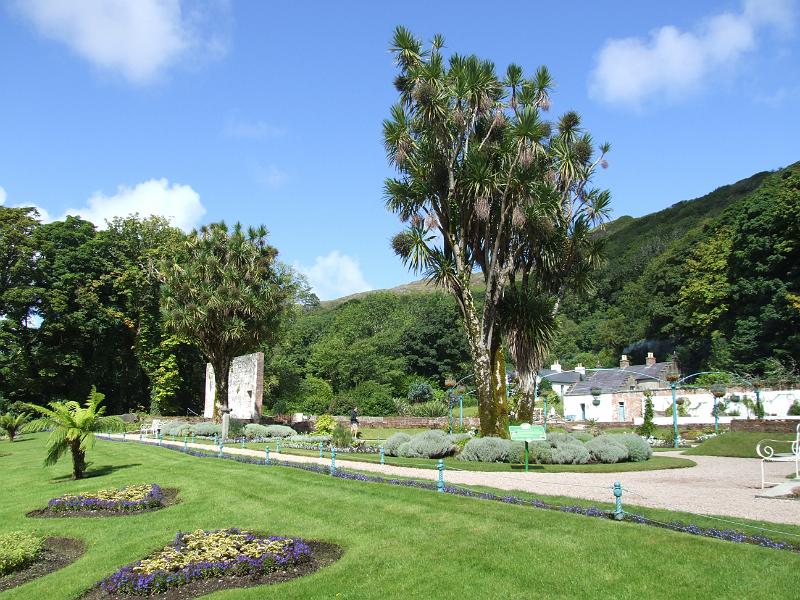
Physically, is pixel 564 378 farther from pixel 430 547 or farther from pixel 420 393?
pixel 430 547

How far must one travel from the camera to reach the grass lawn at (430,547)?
6.67m

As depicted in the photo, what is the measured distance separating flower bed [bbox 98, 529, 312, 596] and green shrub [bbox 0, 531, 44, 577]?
1.89 metres

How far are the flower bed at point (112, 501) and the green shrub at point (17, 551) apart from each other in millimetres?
2739

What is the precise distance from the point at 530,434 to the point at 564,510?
601cm

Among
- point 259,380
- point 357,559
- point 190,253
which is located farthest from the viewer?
point 190,253

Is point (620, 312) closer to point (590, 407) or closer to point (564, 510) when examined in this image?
point (590, 407)

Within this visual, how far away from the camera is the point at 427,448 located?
19312 mm

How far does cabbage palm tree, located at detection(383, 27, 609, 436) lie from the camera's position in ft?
64.8

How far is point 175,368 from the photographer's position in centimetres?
4588

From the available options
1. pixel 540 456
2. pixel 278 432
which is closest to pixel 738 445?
pixel 540 456

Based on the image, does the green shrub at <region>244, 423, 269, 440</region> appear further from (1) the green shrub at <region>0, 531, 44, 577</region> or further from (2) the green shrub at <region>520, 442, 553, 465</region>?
(1) the green shrub at <region>0, 531, 44, 577</region>

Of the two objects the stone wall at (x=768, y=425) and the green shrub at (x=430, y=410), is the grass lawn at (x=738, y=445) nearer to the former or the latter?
the stone wall at (x=768, y=425)

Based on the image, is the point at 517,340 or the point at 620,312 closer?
the point at 517,340

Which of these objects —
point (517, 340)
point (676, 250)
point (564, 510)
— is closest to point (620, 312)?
point (676, 250)
